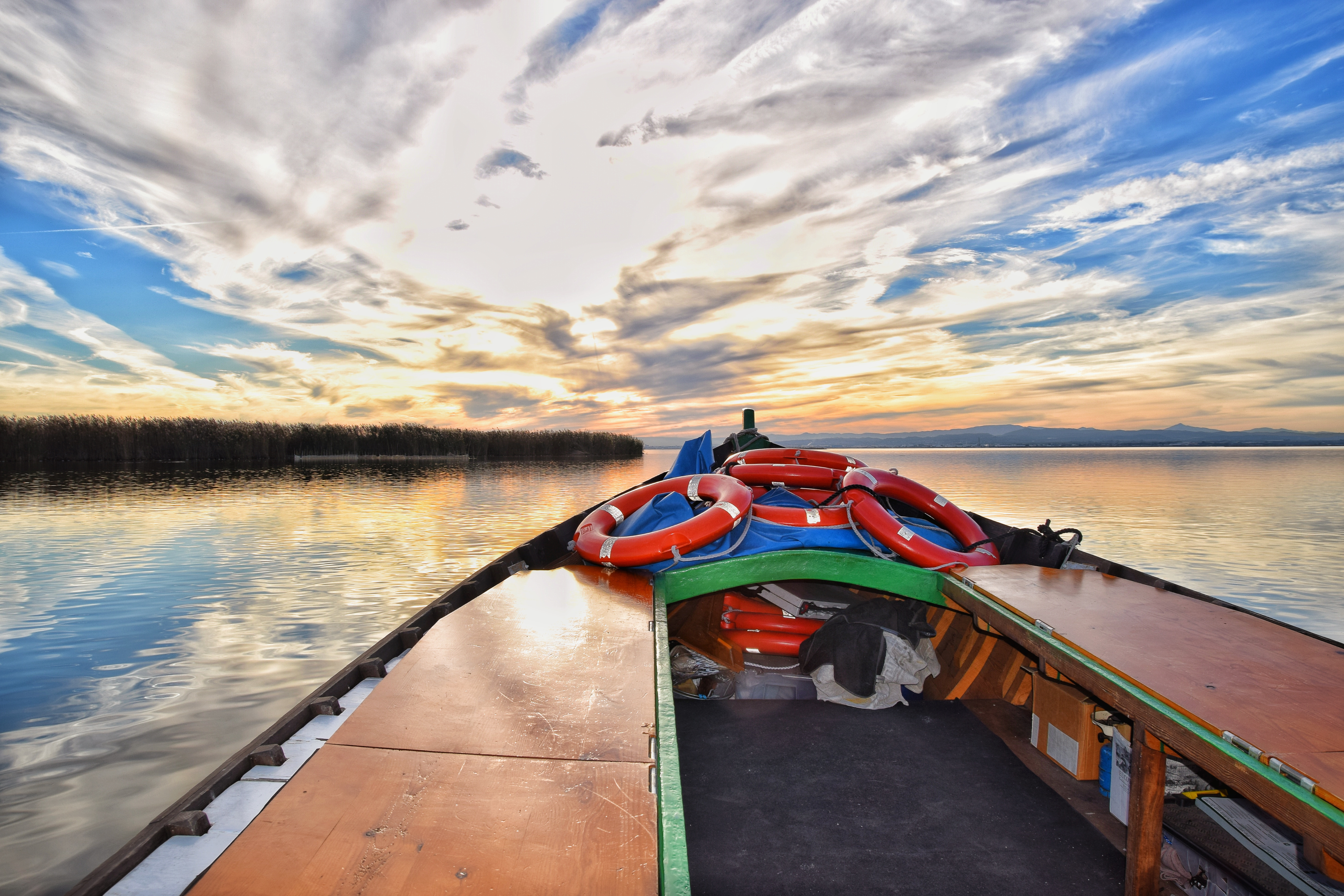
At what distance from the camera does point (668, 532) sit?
360 centimetres

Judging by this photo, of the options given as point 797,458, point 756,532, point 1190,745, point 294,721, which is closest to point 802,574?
point 756,532

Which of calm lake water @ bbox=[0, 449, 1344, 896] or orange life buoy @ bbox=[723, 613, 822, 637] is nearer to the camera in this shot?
calm lake water @ bbox=[0, 449, 1344, 896]

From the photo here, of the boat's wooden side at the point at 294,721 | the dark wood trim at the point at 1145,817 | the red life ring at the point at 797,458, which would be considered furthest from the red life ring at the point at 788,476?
the dark wood trim at the point at 1145,817

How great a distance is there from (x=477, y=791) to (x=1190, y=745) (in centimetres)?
178

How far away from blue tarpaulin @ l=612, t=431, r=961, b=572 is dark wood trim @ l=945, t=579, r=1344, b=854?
136 centimetres

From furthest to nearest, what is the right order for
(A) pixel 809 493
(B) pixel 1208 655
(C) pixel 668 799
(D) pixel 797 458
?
(D) pixel 797 458 → (A) pixel 809 493 → (B) pixel 1208 655 → (C) pixel 668 799

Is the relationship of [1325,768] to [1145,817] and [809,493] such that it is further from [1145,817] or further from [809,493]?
[809,493]

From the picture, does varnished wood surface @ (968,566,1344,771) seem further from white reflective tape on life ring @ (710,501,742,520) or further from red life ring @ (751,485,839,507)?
red life ring @ (751,485,839,507)

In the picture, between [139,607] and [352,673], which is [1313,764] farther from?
[139,607]

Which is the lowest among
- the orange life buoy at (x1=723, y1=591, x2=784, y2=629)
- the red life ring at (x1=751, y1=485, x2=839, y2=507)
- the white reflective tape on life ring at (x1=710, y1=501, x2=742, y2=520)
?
the orange life buoy at (x1=723, y1=591, x2=784, y2=629)

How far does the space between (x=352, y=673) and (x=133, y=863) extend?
3.47 ft

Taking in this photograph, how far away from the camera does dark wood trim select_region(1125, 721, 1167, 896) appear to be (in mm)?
1816

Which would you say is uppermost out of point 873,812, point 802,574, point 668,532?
point 668,532

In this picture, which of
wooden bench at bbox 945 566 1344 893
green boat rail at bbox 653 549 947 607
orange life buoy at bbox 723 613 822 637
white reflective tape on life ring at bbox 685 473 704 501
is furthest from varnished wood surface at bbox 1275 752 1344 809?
white reflective tape on life ring at bbox 685 473 704 501
